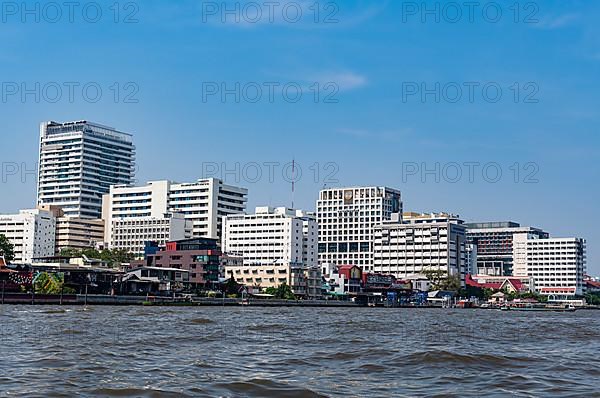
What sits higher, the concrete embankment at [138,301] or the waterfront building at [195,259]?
the waterfront building at [195,259]

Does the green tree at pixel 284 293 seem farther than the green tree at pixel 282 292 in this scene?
No

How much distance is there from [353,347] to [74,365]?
45.7 ft

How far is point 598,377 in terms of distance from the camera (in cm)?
2673

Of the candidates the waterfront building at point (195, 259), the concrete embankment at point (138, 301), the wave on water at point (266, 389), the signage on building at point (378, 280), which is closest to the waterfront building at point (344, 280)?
the signage on building at point (378, 280)

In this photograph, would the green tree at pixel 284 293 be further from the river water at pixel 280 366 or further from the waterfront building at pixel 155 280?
the river water at pixel 280 366

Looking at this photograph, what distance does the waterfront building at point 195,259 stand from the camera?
15800cm

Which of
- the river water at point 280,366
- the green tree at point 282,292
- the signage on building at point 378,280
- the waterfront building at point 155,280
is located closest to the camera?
the river water at point 280,366

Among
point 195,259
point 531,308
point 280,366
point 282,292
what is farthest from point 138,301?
point 280,366

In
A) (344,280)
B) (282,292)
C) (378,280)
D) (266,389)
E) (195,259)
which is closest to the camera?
(266,389)

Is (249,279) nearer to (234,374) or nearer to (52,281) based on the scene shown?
(52,281)

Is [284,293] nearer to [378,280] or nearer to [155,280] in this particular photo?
[155,280]

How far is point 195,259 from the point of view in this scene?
160 metres

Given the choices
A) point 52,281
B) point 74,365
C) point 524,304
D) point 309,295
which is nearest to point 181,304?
point 52,281

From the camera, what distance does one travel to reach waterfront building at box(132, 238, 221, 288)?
15800 cm
